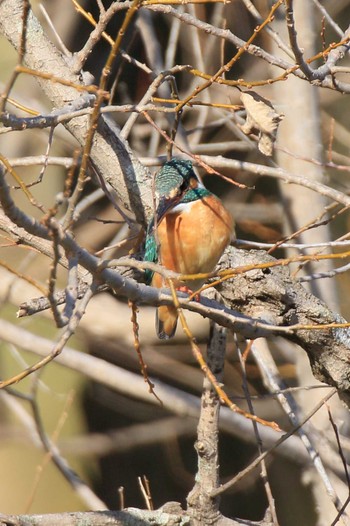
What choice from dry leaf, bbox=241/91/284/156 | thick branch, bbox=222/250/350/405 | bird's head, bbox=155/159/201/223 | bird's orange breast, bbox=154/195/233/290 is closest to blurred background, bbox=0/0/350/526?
bird's head, bbox=155/159/201/223

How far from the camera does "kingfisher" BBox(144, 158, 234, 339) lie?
2.52 m

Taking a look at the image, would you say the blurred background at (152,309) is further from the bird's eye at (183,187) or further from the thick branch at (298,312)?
the thick branch at (298,312)

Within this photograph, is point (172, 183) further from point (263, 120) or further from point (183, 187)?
point (263, 120)

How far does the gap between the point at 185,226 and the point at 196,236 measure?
7 centimetres

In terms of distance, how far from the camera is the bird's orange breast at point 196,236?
98.8 inches

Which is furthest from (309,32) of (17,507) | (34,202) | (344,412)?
(17,507)

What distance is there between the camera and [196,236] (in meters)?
2.56

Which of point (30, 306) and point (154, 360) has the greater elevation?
point (154, 360)

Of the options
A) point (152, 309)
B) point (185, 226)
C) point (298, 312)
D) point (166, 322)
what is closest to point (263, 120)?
point (298, 312)

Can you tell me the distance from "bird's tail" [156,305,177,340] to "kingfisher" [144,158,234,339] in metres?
0.12

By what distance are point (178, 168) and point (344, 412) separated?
4.85ft

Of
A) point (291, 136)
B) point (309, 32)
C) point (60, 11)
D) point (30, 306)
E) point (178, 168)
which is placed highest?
point (60, 11)

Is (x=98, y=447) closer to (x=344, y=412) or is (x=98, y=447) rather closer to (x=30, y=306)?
(x=344, y=412)

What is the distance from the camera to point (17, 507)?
16.4ft
